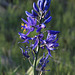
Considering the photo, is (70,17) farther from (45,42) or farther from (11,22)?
(45,42)

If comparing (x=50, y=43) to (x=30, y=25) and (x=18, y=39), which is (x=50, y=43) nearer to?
(x=30, y=25)

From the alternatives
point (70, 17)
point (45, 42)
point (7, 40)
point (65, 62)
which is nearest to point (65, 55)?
point (65, 62)

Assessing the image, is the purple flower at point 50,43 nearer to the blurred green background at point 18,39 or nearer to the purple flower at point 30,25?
the purple flower at point 30,25

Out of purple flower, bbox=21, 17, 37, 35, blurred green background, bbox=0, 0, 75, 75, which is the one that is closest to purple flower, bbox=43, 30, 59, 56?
purple flower, bbox=21, 17, 37, 35

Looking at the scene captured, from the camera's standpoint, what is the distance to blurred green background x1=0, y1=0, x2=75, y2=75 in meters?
1.67

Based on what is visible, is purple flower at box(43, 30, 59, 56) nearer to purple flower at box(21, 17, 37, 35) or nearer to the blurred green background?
purple flower at box(21, 17, 37, 35)

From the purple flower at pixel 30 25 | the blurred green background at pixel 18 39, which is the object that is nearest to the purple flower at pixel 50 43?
the purple flower at pixel 30 25

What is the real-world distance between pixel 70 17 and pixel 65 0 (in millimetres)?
1168

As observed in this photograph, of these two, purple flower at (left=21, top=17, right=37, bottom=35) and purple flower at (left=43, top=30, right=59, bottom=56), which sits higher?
purple flower at (left=21, top=17, right=37, bottom=35)

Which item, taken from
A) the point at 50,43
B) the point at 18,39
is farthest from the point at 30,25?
the point at 18,39

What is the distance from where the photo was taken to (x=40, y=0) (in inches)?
37.4

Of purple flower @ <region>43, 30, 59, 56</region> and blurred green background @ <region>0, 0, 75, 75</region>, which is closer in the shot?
purple flower @ <region>43, 30, 59, 56</region>

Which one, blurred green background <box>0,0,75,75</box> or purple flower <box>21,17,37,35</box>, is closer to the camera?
purple flower <box>21,17,37,35</box>

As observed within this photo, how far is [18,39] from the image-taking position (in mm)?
1651
